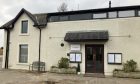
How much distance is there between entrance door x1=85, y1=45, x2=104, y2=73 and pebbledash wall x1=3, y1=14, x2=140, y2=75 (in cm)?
36

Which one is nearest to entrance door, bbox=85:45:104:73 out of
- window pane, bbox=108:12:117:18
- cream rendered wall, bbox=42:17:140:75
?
cream rendered wall, bbox=42:17:140:75

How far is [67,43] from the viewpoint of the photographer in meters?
17.7

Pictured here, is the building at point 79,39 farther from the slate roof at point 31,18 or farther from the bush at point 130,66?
the bush at point 130,66

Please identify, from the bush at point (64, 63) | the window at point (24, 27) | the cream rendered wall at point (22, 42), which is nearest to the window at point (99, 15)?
the bush at point (64, 63)

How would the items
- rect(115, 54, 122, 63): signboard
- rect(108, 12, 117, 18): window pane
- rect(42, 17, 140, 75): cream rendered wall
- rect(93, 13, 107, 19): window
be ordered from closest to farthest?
rect(42, 17, 140, 75): cream rendered wall
rect(115, 54, 122, 63): signboard
rect(108, 12, 117, 18): window pane
rect(93, 13, 107, 19): window

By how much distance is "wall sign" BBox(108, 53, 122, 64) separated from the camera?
1606cm

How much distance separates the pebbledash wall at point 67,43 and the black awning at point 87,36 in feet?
1.50

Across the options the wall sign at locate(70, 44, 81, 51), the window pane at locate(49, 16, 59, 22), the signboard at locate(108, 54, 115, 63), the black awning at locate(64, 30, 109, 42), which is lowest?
the signboard at locate(108, 54, 115, 63)

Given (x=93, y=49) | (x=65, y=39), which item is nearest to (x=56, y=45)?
(x=65, y=39)

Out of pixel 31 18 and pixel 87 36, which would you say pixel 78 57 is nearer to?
pixel 87 36

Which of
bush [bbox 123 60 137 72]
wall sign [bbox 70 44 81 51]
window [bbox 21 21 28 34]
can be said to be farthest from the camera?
window [bbox 21 21 28 34]

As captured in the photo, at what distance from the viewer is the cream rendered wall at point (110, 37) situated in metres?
15.9

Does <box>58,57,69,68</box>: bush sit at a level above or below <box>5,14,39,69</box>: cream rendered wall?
below

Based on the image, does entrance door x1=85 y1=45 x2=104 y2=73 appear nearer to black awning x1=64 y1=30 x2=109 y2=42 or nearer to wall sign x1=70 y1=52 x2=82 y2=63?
wall sign x1=70 y1=52 x2=82 y2=63
